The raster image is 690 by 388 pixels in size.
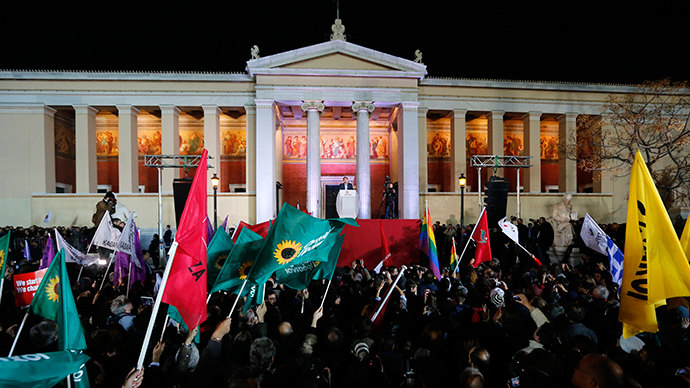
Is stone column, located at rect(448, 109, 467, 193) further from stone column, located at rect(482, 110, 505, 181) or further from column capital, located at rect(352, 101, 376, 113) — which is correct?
column capital, located at rect(352, 101, 376, 113)

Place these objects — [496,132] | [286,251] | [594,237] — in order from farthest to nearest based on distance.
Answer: [496,132], [594,237], [286,251]

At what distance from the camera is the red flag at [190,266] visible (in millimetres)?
4332

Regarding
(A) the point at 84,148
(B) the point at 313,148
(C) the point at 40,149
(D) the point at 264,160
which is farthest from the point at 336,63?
(C) the point at 40,149

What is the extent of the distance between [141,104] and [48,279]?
71.7 ft

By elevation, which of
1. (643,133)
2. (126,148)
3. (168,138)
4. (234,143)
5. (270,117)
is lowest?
(126,148)

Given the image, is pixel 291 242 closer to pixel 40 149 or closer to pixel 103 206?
pixel 103 206

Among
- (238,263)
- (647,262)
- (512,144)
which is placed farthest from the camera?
(512,144)

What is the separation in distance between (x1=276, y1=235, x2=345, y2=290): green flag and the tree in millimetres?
18482

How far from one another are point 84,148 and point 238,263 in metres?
22.4

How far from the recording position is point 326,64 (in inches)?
913

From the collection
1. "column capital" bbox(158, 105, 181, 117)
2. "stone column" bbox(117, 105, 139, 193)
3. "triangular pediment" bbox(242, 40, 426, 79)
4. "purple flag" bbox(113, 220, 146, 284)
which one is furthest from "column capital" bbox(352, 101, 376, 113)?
"purple flag" bbox(113, 220, 146, 284)

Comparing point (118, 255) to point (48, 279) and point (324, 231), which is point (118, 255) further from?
point (324, 231)

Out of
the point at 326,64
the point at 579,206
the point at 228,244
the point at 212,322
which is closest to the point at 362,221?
the point at 228,244

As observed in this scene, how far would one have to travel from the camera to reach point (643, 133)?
21.9 meters
